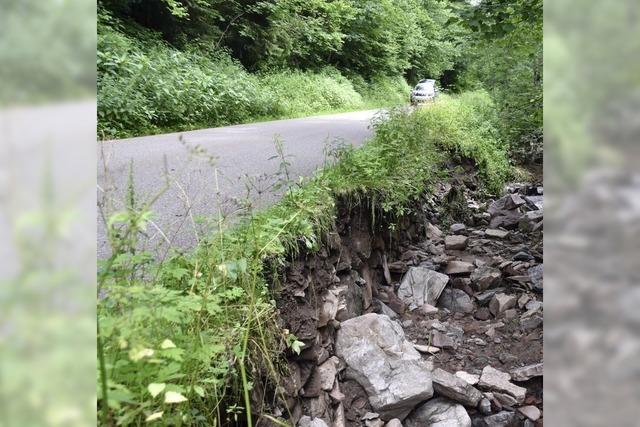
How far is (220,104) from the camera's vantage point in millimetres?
11875

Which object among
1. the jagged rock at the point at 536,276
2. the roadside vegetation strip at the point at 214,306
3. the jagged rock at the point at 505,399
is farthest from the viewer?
the jagged rock at the point at 536,276

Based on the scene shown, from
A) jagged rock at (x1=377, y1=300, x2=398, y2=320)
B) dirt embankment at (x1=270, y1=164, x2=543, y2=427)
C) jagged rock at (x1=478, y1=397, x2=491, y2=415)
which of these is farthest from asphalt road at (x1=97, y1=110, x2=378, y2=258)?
jagged rock at (x1=478, y1=397, x2=491, y2=415)

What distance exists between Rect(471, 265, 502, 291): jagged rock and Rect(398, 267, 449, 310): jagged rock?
426 mm

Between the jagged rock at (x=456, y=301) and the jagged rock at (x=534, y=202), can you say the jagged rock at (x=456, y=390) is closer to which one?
the jagged rock at (x=456, y=301)

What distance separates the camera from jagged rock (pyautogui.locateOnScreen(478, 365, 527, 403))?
407cm

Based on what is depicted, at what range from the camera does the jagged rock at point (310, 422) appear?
3221 millimetres

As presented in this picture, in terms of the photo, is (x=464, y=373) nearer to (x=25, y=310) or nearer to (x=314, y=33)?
(x=25, y=310)

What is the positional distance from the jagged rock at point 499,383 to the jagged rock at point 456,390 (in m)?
0.23

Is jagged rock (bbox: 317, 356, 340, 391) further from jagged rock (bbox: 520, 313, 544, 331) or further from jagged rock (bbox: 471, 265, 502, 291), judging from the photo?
jagged rock (bbox: 471, 265, 502, 291)

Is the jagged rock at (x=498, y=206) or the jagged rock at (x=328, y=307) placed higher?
the jagged rock at (x=328, y=307)

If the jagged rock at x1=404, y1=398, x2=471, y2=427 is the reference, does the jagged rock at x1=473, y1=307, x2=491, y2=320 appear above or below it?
below

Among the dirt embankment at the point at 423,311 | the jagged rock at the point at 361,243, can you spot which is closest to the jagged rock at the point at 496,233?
the dirt embankment at the point at 423,311

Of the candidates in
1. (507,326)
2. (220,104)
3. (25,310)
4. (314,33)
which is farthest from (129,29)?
(25,310)

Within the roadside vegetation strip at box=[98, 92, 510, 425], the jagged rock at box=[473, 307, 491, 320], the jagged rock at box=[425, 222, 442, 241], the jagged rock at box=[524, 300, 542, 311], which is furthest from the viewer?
the jagged rock at box=[425, 222, 442, 241]
